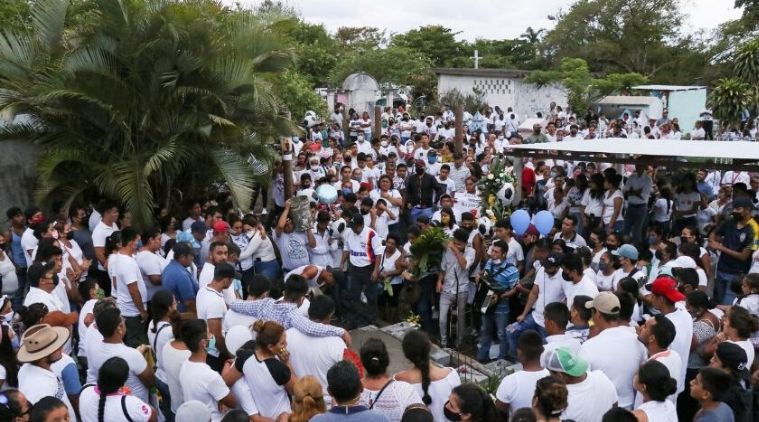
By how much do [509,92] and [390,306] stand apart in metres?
22.5

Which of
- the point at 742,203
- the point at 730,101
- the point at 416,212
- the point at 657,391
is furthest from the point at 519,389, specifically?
the point at 730,101

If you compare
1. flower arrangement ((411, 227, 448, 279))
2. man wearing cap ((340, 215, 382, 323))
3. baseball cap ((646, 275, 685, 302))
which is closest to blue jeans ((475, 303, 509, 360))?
flower arrangement ((411, 227, 448, 279))

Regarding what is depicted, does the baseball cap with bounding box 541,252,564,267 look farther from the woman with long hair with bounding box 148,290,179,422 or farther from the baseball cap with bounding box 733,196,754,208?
the woman with long hair with bounding box 148,290,179,422

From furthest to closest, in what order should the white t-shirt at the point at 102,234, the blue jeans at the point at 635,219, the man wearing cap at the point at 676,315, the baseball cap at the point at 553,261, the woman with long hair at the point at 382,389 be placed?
the blue jeans at the point at 635,219 < the white t-shirt at the point at 102,234 < the baseball cap at the point at 553,261 < the man wearing cap at the point at 676,315 < the woman with long hair at the point at 382,389

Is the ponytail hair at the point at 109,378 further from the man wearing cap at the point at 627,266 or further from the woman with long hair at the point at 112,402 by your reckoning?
the man wearing cap at the point at 627,266

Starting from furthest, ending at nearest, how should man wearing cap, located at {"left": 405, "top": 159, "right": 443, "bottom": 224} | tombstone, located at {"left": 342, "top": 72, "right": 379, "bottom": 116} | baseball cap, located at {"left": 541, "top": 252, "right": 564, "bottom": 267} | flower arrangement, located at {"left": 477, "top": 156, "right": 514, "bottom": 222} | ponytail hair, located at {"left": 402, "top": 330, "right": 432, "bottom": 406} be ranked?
tombstone, located at {"left": 342, "top": 72, "right": 379, "bottom": 116} < man wearing cap, located at {"left": 405, "top": 159, "right": 443, "bottom": 224} < flower arrangement, located at {"left": 477, "top": 156, "right": 514, "bottom": 222} < baseball cap, located at {"left": 541, "top": 252, "right": 564, "bottom": 267} < ponytail hair, located at {"left": 402, "top": 330, "right": 432, "bottom": 406}

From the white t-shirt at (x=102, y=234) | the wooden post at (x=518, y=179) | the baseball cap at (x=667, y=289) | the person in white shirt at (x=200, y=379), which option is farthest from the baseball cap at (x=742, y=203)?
the white t-shirt at (x=102, y=234)

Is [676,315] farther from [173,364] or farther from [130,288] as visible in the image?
[130,288]

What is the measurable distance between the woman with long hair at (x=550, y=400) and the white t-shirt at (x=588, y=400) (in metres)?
0.36

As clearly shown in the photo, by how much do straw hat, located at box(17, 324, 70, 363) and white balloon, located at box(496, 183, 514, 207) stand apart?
7273 millimetres

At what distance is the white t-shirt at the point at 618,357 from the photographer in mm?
4742

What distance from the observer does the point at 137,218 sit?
29.9 feet

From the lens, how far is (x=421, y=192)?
433 inches

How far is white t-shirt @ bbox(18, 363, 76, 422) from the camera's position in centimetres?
424
